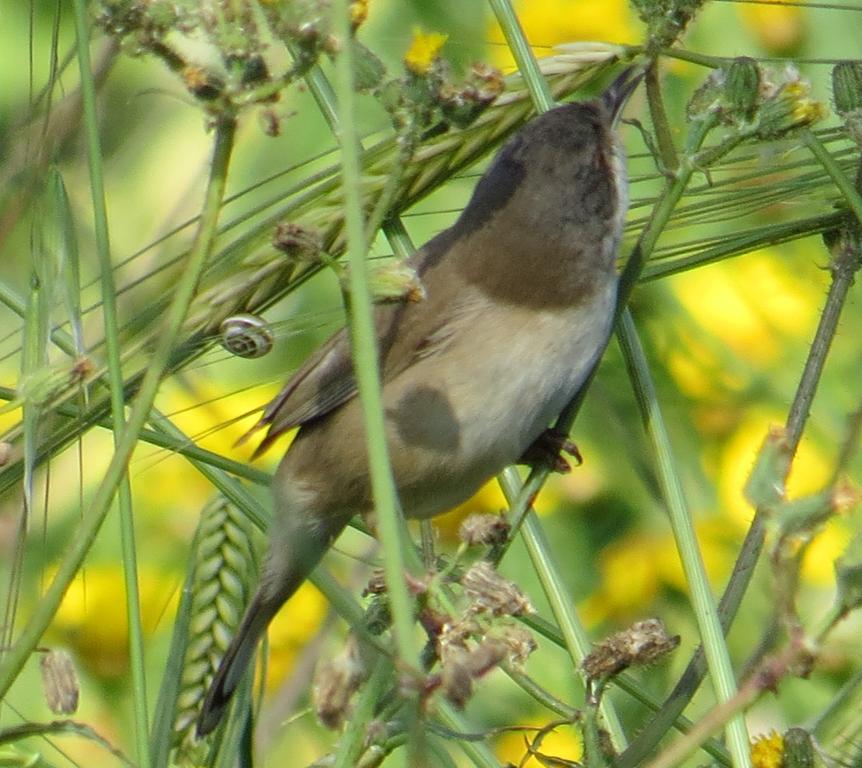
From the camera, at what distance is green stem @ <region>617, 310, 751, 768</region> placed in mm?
1410

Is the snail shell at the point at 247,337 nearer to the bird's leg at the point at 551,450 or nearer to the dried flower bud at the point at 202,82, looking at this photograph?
the dried flower bud at the point at 202,82

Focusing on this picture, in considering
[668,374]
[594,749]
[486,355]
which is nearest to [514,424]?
[486,355]

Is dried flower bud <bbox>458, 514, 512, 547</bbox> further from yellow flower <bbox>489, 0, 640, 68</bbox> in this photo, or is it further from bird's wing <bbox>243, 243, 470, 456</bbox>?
yellow flower <bbox>489, 0, 640, 68</bbox>

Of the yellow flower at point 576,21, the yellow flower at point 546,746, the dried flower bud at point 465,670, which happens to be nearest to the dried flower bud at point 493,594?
the dried flower bud at point 465,670

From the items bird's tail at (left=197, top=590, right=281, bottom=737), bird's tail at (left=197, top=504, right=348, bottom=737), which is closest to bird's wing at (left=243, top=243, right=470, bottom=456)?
bird's tail at (left=197, top=504, right=348, bottom=737)

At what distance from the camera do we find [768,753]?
57.1 inches

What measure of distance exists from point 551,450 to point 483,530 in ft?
2.43

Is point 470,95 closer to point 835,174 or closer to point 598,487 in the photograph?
point 835,174

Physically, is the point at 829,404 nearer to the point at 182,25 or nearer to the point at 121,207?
the point at 182,25

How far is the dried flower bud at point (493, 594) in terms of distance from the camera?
50.0 inches

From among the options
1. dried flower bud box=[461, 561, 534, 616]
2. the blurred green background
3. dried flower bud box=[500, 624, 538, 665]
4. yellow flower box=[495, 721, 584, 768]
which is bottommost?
yellow flower box=[495, 721, 584, 768]

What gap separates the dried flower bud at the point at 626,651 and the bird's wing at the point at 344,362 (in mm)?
1139

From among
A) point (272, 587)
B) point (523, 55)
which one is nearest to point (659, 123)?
point (523, 55)

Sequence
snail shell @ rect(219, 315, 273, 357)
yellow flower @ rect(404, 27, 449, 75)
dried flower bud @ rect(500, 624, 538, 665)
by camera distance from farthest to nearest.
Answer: snail shell @ rect(219, 315, 273, 357)
yellow flower @ rect(404, 27, 449, 75)
dried flower bud @ rect(500, 624, 538, 665)
